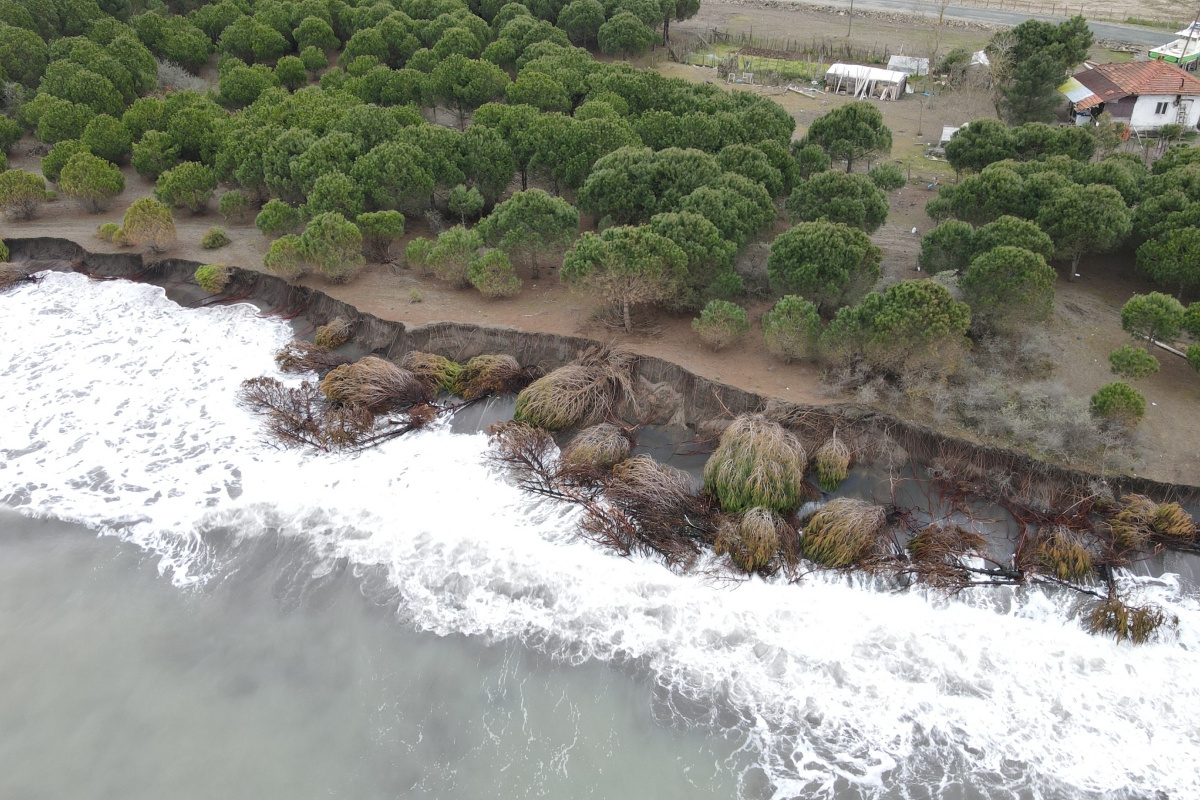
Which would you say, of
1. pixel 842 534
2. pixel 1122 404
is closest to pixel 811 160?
pixel 1122 404

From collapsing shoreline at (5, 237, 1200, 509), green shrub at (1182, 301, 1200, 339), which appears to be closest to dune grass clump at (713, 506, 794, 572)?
collapsing shoreline at (5, 237, 1200, 509)

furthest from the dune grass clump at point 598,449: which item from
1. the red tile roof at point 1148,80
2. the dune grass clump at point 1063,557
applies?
the red tile roof at point 1148,80

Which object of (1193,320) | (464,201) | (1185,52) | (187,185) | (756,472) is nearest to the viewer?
(756,472)

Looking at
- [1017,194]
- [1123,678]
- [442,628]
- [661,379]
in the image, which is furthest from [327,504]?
[1017,194]

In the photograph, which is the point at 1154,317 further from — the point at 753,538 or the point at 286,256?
the point at 286,256

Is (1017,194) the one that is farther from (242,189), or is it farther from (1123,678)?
(242,189)

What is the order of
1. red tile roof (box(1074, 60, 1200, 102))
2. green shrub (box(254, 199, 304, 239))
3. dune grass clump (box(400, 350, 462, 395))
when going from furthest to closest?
red tile roof (box(1074, 60, 1200, 102)), green shrub (box(254, 199, 304, 239)), dune grass clump (box(400, 350, 462, 395))

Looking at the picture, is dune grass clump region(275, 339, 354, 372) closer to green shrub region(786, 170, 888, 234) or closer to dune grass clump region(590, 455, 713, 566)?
dune grass clump region(590, 455, 713, 566)
